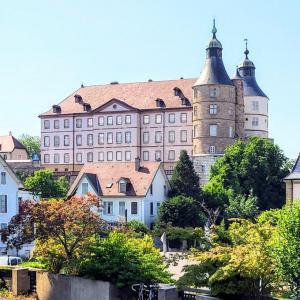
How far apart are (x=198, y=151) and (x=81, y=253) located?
214 ft

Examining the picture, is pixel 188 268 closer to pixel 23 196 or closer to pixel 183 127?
pixel 23 196

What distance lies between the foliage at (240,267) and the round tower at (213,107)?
66605 millimetres

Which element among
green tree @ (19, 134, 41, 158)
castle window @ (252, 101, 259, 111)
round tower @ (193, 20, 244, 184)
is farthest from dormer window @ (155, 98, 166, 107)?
green tree @ (19, 134, 41, 158)

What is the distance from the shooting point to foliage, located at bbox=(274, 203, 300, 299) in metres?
20.8

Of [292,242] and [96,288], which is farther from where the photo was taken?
[96,288]

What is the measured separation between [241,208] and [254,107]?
33.0 metres

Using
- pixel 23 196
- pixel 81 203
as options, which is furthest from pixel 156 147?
pixel 81 203

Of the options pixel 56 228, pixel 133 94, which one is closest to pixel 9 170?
pixel 56 228

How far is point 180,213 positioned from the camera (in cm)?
6444

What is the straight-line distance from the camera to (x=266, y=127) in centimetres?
10081

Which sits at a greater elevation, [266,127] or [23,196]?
[266,127]

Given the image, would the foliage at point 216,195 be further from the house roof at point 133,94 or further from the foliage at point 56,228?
the foliage at point 56,228

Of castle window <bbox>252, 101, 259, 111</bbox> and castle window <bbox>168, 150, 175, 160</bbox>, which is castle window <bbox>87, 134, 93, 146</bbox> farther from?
castle window <bbox>252, 101, 259, 111</bbox>

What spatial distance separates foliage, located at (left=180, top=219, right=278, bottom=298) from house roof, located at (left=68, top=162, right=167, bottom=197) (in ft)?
137
